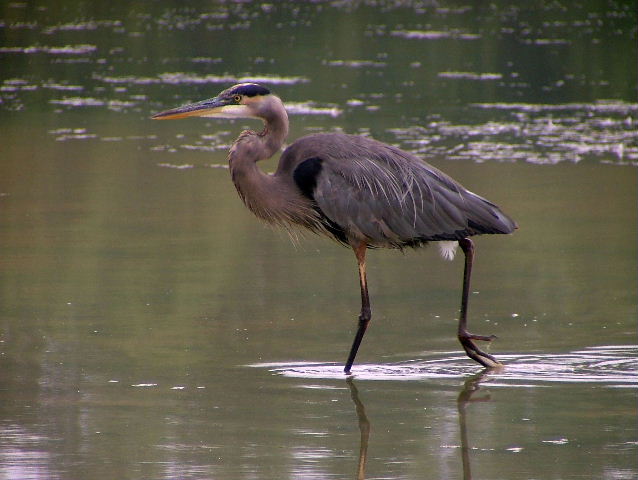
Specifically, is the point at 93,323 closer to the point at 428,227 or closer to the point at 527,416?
the point at 428,227

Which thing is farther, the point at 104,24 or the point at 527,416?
the point at 104,24

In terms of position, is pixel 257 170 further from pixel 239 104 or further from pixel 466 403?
pixel 466 403

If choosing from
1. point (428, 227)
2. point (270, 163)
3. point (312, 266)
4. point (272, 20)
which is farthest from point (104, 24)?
point (428, 227)

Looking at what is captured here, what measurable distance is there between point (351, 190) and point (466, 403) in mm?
1506

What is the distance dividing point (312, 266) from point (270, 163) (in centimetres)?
409

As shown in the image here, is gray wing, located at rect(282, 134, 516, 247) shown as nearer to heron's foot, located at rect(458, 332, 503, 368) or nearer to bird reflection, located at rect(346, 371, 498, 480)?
heron's foot, located at rect(458, 332, 503, 368)

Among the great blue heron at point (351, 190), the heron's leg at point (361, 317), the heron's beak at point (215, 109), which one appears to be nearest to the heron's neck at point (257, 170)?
the great blue heron at point (351, 190)

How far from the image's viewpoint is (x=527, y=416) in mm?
5742

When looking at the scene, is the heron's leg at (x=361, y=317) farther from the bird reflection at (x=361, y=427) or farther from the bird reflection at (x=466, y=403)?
Answer: the bird reflection at (x=466, y=403)

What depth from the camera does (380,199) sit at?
7.06 meters

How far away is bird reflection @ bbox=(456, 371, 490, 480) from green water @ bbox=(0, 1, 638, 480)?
2 cm

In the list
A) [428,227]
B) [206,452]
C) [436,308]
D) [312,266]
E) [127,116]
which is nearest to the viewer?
[206,452]

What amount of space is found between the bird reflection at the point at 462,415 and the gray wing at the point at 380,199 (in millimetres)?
925

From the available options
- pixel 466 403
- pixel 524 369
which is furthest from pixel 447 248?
pixel 466 403
